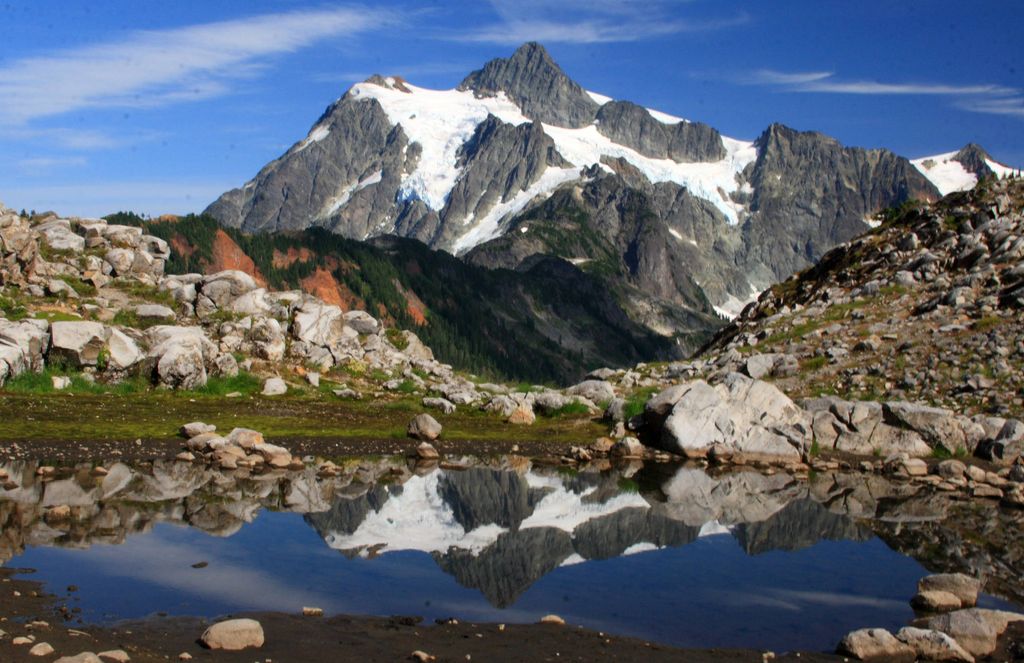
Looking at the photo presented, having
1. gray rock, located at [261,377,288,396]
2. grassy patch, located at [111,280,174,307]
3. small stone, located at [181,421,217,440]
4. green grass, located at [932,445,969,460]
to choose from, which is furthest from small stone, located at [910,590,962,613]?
grassy patch, located at [111,280,174,307]

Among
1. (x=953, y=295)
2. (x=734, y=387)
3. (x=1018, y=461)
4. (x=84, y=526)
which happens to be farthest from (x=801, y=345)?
(x=84, y=526)

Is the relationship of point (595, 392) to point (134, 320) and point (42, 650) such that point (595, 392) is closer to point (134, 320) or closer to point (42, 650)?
point (134, 320)

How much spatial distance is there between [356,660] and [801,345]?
157ft

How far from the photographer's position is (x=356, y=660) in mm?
16719

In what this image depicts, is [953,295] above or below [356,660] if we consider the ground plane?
above

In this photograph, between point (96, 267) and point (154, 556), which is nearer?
point (154, 556)

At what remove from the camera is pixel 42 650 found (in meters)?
15.3

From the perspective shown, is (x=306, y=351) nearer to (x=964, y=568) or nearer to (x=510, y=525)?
(x=510, y=525)

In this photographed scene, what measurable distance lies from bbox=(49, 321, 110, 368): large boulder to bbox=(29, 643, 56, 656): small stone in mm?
37582

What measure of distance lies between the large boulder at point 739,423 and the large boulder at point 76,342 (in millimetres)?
29285

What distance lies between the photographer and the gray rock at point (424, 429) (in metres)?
45.4

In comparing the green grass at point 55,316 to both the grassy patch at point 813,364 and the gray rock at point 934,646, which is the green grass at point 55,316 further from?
the gray rock at point 934,646

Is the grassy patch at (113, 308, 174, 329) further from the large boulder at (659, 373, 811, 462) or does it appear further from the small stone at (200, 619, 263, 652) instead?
the small stone at (200, 619, 263, 652)

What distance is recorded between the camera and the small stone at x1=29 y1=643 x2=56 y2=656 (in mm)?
15188
